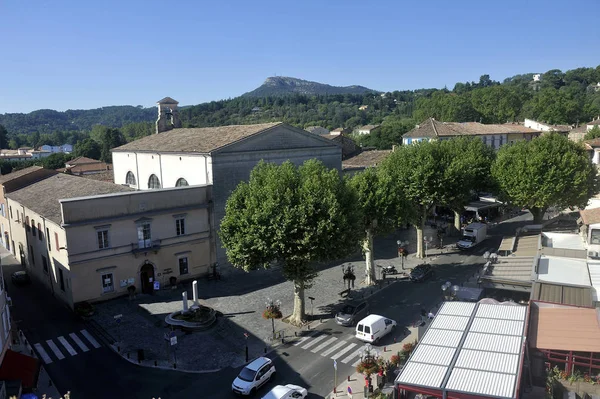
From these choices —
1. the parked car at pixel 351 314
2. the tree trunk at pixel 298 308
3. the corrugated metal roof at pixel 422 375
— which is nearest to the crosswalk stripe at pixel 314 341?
the parked car at pixel 351 314

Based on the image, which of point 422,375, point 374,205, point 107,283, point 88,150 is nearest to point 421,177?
point 374,205

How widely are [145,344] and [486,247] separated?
3835cm

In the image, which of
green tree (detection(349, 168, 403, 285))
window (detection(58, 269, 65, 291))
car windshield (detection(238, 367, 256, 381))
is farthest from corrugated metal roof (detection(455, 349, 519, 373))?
window (detection(58, 269, 65, 291))

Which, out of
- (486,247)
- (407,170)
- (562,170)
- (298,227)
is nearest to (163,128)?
(407,170)

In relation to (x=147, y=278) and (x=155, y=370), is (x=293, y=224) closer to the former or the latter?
(x=155, y=370)

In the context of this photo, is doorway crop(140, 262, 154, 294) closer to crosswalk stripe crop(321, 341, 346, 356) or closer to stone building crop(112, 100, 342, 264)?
stone building crop(112, 100, 342, 264)

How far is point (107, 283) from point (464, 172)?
123 feet

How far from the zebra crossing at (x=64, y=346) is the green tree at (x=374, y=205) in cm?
2257

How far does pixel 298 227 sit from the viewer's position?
2967 centimetres

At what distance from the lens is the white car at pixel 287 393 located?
21.5m

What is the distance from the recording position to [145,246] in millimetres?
38094

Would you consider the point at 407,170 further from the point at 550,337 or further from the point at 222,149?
the point at 550,337

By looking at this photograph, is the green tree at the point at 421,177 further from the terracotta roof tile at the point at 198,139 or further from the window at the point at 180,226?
the window at the point at 180,226

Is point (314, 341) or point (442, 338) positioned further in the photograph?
point (314, 341)
